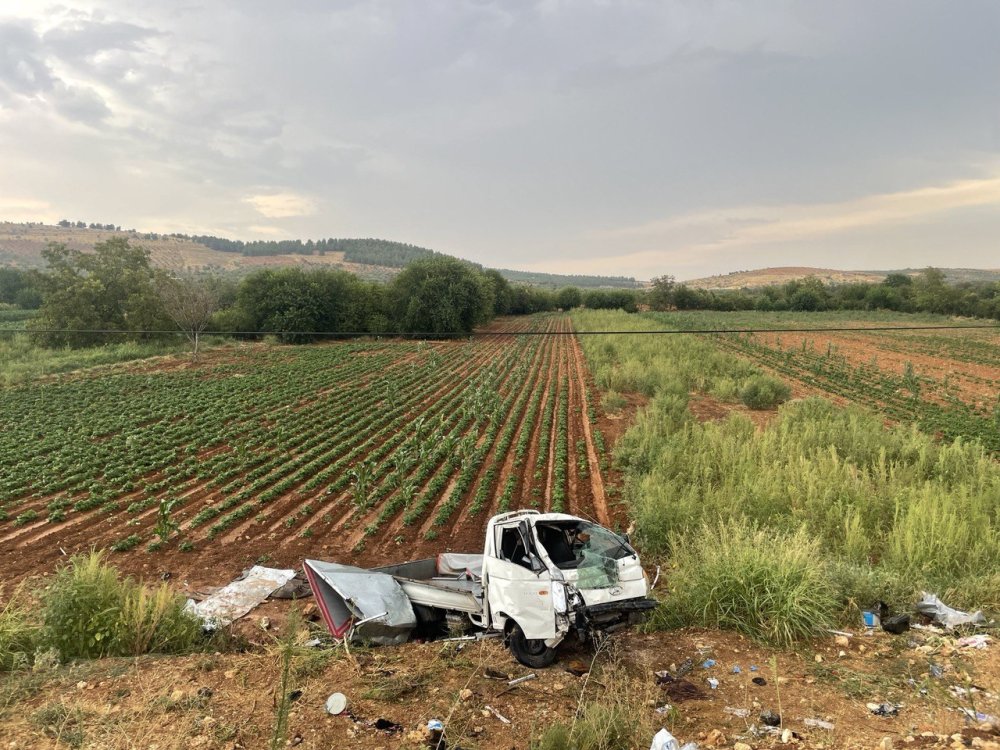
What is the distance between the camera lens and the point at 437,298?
5731 centimetres

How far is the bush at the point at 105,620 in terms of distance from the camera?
20.0 ft

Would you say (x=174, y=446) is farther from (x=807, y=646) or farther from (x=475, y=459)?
(x=807, y=646)

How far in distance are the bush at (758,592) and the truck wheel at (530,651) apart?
167 centimetres

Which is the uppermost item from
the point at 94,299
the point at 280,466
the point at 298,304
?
the point at 94,299

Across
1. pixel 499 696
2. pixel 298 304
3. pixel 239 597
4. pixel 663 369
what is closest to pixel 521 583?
pixel 499 696

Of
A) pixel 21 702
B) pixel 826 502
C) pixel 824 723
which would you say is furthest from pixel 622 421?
pixel 21 702

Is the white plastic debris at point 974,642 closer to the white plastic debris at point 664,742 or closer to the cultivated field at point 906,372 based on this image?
the white plastic debris at point 664,742

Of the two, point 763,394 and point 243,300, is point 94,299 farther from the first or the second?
point 763,394

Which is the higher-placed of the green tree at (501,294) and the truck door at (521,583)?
the green tree at (501,294)

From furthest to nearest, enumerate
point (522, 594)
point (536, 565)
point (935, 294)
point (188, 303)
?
1. point (935, 294)
2. point (188, 303)
3. point (536, 565)
4. point (522, 594)

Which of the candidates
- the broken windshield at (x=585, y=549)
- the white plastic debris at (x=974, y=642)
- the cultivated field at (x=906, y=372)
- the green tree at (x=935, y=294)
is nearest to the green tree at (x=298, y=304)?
the cultivated field at (x=906, y=372)

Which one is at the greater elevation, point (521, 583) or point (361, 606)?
point (521, 583)

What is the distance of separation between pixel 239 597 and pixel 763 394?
20.9 meters

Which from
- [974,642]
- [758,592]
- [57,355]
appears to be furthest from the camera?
[57,355]
